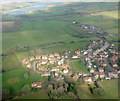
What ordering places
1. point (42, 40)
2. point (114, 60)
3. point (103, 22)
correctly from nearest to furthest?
point (114, 60) < point (42, 40) < point (103, 22)

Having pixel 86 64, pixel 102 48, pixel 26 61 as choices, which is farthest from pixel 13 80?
pixel 102 48

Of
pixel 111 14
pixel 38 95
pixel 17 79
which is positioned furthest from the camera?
pixel 111 14

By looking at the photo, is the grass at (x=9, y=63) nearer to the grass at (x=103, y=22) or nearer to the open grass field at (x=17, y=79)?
the open grass field at (x=17, y=79)

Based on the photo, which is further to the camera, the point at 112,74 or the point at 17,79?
the point at 112,74

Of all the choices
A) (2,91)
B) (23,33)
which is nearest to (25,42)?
(23,33)

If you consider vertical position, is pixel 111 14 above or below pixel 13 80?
above

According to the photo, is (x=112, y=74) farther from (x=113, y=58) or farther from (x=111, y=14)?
(x=111, y=14)

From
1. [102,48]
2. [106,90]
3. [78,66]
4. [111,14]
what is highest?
[111,14]

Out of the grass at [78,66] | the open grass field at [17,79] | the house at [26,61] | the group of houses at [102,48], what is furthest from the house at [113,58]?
the house at [26,61]
